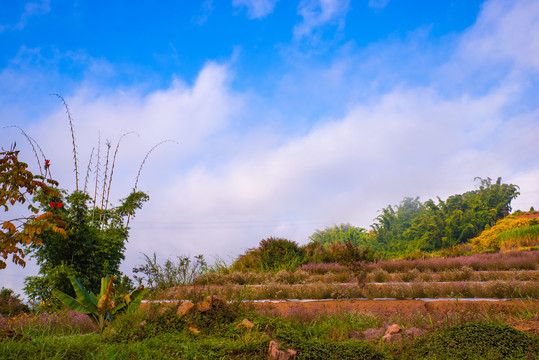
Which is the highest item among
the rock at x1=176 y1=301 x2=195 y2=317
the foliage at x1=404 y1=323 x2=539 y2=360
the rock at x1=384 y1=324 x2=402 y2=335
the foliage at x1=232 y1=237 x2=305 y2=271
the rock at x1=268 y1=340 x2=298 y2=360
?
the foliage at x1=232 y1=237 x2=305 y2=271

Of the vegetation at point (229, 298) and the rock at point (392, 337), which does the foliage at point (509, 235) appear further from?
the rock at point (392, 337)

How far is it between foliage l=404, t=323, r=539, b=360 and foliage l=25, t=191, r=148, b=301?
8313 mm

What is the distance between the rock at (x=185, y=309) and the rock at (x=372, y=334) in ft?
8.48

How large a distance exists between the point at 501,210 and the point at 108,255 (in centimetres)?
2021

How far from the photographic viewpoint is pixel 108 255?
10812 mm

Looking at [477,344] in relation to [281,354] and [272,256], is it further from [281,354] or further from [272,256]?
[272,256]

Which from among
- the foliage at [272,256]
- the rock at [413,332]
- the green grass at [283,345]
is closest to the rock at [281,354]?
the green grass at [283,345]

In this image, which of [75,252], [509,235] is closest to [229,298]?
[75,252]

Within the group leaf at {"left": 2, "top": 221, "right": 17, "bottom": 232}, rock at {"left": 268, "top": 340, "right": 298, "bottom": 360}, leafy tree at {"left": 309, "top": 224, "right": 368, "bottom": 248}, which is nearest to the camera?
rock at {"left": 268, "top": 340, "right": 298, "bottom": 360}

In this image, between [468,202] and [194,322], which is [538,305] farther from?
[468,202]

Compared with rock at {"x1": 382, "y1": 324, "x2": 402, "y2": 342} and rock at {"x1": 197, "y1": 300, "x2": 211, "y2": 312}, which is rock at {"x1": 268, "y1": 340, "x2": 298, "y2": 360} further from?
rock at {"x1": 197, "y1": 300, "x2": 211, "y2": 312}

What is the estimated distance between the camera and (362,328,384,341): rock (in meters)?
5.25

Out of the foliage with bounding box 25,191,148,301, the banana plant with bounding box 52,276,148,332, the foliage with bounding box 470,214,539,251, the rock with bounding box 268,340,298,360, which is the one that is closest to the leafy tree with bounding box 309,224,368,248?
the foliage with bounding box 470,214,539,251

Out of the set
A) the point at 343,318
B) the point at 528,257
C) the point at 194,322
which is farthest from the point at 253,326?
the point at 528,257
